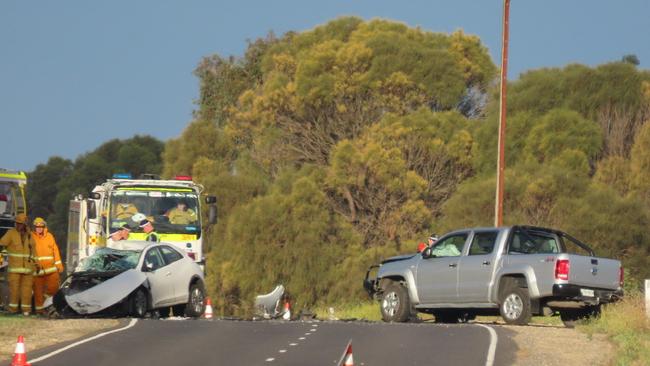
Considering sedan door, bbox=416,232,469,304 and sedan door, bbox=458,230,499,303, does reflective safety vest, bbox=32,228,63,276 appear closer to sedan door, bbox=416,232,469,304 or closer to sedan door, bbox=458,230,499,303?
sedan door, bbox=416,232,469,304

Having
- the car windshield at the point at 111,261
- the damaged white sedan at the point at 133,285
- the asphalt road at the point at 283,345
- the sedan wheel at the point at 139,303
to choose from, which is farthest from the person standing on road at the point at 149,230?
the asphalt road at the point at 283,345

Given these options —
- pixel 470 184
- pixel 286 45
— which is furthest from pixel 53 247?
pixel 286 45

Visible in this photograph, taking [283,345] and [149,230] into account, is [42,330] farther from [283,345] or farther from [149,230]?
[149,230]

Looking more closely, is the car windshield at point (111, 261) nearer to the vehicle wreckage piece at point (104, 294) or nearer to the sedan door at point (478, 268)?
the vehicle wreckage piece at point (104, 294)

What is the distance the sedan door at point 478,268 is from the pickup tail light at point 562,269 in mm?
1321

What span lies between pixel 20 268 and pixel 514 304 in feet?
31.9

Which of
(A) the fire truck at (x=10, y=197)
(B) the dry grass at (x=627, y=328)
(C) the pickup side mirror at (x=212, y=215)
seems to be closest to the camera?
(B) the dry grass at (x=627, y=328)

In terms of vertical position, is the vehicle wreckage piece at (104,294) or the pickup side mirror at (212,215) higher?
the pickup side mirror at (212,215)

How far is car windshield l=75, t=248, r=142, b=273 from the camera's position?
89.2ft

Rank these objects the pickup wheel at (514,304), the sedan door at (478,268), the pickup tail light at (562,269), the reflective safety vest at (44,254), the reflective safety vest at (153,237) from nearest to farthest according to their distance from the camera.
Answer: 1. the pickup tail light at (562,269)
2. the pickup wheel at (514,304)
3. the sedan door at (478,268)
4. the reflective safety vest at (44,254)
5. the reflective safety vest at (153,237)

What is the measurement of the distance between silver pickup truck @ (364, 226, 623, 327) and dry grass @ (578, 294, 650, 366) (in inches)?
13.9

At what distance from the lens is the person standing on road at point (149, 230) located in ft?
106

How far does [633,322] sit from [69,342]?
8715mm

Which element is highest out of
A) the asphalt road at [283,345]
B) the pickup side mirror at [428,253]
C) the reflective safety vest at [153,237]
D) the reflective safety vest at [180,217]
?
the reflective safety vest at [180,217]
